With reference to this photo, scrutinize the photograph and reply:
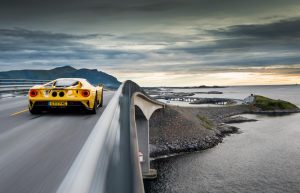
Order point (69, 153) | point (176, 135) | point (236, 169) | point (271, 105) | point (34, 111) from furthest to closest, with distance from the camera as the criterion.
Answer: point (271, 105) < point (176, 135) < point (236, 169) < point (34, 111) < point (69, 153)

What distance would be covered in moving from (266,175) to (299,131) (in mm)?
45514

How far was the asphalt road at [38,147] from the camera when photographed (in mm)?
6215

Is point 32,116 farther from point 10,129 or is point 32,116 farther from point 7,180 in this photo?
point 7,180

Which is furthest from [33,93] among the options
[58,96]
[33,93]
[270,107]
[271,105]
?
[271,105]

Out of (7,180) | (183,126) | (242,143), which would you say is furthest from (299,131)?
(7,180)

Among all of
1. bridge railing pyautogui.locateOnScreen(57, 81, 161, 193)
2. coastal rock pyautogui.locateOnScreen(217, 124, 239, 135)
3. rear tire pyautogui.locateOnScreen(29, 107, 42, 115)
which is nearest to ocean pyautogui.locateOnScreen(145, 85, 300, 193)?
coastal rock pyautogui.locateOnScreen(217, 124, 239, 135)

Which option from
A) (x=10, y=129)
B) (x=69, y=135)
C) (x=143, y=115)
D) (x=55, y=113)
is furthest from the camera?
(x=143, y=115)

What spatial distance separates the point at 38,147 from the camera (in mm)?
9125

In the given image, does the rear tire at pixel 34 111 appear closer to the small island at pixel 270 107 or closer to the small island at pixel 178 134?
the small island at pixel 178 134

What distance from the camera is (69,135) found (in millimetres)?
10781

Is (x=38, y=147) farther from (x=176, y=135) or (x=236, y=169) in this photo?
(x=176, y=135)

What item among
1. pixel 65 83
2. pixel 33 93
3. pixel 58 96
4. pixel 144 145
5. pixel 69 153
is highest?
pixel 65 83

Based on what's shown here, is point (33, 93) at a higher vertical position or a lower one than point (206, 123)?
higher

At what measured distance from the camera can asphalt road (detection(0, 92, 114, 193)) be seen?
245 inches
